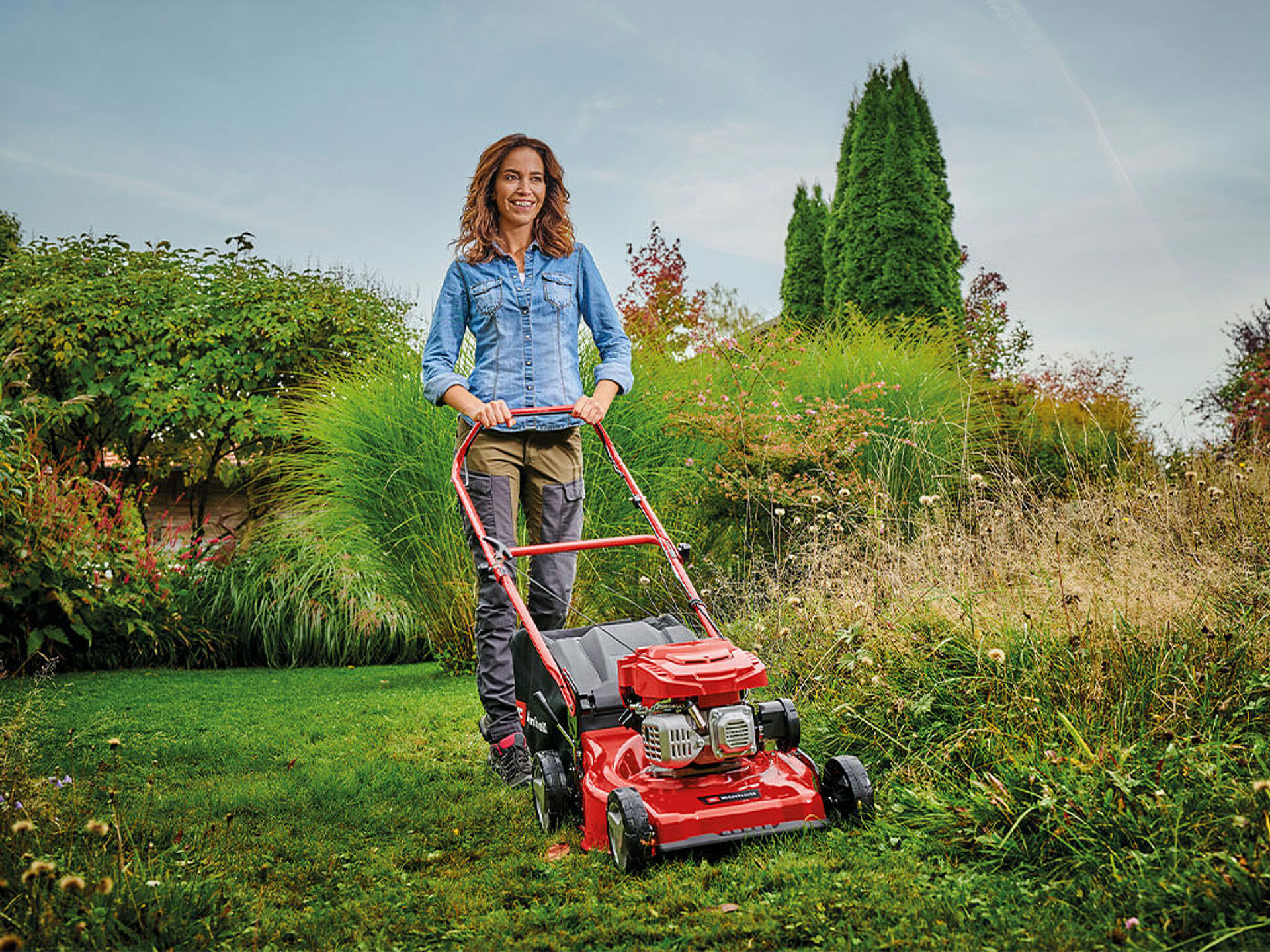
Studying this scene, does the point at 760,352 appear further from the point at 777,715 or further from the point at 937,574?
the point at 777,715

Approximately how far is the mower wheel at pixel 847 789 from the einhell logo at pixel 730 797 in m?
0.23

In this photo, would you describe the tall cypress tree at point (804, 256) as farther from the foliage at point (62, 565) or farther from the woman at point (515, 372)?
the woman at point (515, 372)

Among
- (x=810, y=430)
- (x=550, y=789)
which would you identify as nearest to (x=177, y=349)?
(x=810, y=430)

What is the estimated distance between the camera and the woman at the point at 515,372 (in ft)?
11.4

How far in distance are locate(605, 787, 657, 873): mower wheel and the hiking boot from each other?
891mm

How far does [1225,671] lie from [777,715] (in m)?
1.34

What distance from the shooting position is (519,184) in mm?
3508

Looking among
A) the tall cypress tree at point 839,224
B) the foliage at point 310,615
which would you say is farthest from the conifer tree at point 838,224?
the foliage at point 310,615

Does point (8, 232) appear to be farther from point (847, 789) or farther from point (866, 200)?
point (847, 789)

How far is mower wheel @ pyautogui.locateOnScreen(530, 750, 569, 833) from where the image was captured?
2.81 m

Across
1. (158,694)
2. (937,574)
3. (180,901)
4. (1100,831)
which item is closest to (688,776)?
(1100,831)

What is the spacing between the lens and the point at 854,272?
12.3m

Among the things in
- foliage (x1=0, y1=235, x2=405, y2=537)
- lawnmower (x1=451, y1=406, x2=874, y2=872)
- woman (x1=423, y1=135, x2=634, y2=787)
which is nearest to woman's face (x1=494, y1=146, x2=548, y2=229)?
woman (x1=423, y1=135, x2=634, y2=787)

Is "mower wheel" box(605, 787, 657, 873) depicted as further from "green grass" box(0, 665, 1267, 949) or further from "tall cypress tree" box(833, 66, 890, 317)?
"tall cypress tree" box(833, 66, 890, 317)
